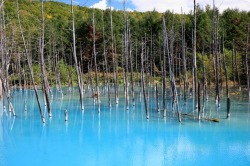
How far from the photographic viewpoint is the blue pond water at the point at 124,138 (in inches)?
562

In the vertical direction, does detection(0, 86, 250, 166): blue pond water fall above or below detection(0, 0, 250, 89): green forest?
below

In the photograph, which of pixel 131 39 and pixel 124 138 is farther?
pixel 131 39

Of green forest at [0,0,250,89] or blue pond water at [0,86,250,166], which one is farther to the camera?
green forest at [0,0,250,89]

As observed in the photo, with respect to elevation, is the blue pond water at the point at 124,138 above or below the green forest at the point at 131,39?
below

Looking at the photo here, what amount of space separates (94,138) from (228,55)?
2793 centimetres

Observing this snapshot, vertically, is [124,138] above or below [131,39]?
below

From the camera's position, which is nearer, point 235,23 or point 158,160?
point 158,160

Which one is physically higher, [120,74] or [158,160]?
[120,74]

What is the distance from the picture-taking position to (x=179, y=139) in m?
17.3

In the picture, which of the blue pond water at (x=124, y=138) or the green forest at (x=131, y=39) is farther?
the green forest at (x=131, y=39)

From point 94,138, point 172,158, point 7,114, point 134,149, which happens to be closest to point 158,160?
point 172,158

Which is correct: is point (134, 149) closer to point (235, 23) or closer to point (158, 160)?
point (158, 160)

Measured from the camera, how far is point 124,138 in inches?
711

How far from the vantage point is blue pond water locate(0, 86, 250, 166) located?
14266mm
